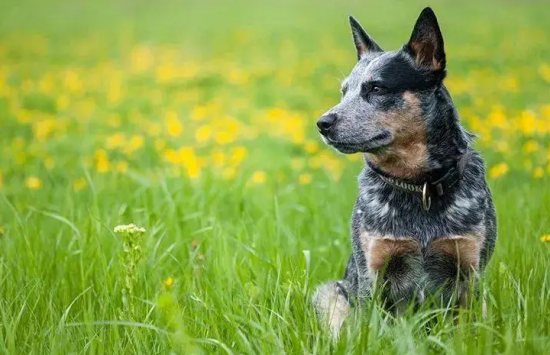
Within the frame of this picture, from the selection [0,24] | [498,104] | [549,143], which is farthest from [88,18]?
[549,143]

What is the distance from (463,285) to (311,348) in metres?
0.80

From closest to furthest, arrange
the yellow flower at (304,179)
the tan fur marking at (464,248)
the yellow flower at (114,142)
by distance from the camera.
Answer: the tan fur marking at (464,248)
the yellow flower at (304,179)
the yellow flower at (114,142)

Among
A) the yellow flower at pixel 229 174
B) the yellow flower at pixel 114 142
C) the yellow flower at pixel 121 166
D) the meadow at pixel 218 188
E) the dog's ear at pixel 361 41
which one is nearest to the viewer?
the meadow at pixel 218 188

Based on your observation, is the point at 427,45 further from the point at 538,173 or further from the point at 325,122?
the point at 538,173

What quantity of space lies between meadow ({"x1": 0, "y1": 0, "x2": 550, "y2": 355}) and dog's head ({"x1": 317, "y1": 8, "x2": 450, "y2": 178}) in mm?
453

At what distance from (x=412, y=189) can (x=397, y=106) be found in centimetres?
39

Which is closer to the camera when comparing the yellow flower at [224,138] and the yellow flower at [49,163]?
the yellow flower at [49,163]

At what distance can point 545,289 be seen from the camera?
3.40 m

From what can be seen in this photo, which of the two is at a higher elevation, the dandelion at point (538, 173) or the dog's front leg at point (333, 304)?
the dandelion at point (538, 173)

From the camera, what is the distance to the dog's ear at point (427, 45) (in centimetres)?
352

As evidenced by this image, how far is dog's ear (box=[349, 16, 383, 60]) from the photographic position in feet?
13.0

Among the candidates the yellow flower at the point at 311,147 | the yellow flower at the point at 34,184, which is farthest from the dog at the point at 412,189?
the yellow flower at the point at 311,147

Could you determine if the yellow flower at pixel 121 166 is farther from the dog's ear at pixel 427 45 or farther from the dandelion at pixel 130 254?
the dog's ear at pixel 427 45

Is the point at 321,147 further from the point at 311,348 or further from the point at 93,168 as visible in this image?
the point at 311,348
